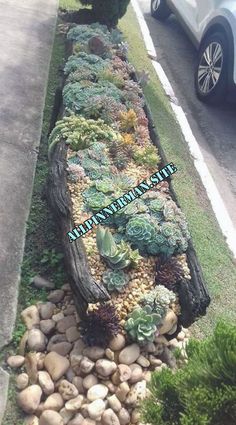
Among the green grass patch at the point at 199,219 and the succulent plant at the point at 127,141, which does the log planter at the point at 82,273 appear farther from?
the succulent plant at the point at 127,141

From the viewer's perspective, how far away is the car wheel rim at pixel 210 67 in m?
7.89

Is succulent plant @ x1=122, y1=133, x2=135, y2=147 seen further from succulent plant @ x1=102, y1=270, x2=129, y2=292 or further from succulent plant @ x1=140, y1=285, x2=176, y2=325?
succulent plant @ x1=140, y1=285, x2=176, y2=325

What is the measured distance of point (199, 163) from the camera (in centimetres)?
707

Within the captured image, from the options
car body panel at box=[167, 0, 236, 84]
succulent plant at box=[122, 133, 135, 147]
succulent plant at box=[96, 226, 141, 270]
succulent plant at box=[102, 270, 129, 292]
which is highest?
car body panel at box=[167, 0, 236, 84]

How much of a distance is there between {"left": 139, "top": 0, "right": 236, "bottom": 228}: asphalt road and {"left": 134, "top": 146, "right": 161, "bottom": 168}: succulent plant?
1.44 m

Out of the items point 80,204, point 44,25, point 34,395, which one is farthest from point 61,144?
point 44,25

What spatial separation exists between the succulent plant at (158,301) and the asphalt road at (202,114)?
7.95ft

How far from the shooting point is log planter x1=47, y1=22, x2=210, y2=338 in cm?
409

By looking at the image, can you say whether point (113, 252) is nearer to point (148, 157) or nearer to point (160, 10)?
point (148, 157)

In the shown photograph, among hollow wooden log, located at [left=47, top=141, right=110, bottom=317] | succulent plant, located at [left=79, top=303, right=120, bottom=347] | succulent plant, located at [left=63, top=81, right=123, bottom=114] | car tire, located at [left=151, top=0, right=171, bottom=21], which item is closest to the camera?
succulent plant, located at [left=79, top=303, right=120, bottom=347]

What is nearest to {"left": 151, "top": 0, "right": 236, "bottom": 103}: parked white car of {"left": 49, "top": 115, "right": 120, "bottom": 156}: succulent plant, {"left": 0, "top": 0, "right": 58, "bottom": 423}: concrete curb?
{"left": 0, "top": 0, "right": 58, "bottom": 423}: concrete curb

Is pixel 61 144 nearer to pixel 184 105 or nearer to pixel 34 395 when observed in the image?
pixel 34 395

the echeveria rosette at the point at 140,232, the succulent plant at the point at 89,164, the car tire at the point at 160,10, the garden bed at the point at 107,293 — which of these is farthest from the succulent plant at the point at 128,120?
the car tire at the point at 160,10

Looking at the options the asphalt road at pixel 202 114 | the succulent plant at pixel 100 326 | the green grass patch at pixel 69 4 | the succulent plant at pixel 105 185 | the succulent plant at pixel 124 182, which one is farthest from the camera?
the green grass patch at pixel 69 4
